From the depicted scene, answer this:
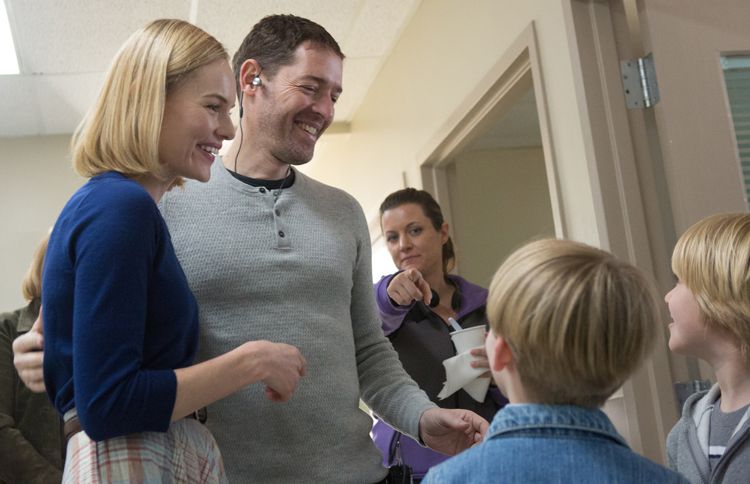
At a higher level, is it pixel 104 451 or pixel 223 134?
pixel 223 134

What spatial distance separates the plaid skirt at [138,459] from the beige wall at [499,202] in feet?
15.0

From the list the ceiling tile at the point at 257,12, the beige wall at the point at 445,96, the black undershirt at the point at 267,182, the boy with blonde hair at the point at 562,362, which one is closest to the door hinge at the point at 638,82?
the beige wall at the point at 445,96

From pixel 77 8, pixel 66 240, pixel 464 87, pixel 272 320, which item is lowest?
pixel 272 320

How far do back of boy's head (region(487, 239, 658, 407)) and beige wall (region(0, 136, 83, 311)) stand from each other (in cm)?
440

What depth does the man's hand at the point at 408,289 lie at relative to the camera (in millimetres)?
2406

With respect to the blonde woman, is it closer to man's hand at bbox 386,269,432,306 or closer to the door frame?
man's hand at bbox 386,269,432,306

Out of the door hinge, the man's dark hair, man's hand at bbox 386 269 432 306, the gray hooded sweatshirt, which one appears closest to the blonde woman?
the man's dark hair

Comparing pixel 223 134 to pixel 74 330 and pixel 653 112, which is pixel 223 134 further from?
pixel 653 112

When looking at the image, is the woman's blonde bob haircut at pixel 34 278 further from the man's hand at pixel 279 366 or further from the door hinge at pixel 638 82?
the door hinge at pixel 638 82

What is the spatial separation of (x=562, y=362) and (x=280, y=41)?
42.1 inches

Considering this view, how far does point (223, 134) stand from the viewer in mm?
1315

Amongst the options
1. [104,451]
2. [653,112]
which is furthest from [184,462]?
[653,112]

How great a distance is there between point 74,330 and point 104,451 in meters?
0.15

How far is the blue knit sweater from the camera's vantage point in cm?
103
